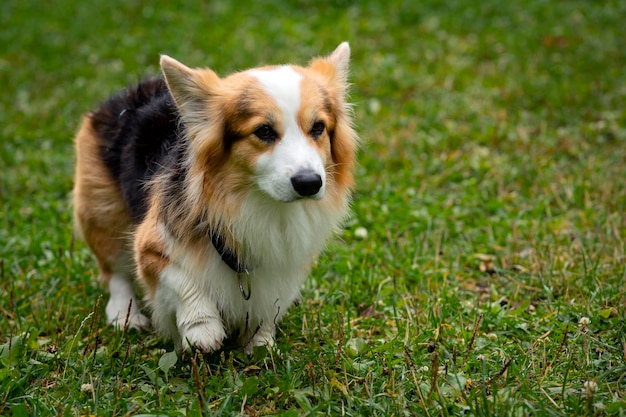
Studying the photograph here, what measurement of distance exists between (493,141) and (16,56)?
236 inches

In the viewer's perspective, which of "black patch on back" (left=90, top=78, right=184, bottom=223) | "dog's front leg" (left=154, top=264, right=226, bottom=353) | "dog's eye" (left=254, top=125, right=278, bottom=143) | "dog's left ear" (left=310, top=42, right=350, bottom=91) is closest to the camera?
"dog's eye" (left=254, top=125, right=278, bottom=143)

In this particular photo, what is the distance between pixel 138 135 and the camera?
4207 mm

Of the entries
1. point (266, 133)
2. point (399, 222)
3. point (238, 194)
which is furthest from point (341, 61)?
point (399, 222)

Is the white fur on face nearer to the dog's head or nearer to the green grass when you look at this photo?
the dog's head

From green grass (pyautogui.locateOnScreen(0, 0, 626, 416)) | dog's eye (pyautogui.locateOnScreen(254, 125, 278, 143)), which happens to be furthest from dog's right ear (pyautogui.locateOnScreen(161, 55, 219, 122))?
green grass (pyautogui.locateOnScreen(0, 0, 626, 416))

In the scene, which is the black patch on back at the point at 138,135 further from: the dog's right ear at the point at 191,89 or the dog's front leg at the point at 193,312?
the dog's front leg at the point at 193,312

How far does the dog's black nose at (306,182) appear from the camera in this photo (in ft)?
10.6

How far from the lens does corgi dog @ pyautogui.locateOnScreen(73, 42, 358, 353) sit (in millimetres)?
3391

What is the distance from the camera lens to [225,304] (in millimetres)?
3738

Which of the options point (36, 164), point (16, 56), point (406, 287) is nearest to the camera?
point (406, 287)

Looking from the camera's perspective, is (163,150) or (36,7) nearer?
(163,150)

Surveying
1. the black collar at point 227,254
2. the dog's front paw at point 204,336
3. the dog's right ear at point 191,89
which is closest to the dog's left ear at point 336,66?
the dog's right ear at point 191,89

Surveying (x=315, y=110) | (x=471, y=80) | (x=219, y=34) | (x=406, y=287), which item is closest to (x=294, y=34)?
(x=219, y=34)

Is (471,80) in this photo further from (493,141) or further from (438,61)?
(493,141)
